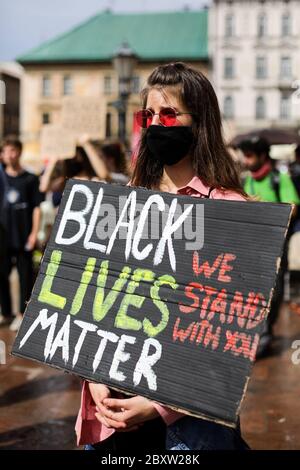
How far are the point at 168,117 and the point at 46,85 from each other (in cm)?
6609

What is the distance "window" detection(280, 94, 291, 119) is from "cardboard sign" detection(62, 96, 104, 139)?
179 feet

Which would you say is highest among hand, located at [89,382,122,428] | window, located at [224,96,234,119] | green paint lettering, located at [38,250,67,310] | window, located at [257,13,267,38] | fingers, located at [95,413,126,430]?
window, located at [257,13,267,38]

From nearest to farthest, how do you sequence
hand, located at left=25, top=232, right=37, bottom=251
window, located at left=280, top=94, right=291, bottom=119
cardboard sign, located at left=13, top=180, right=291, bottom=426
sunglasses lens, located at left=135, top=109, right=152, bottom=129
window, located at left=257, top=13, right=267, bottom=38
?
cardboard sign, located at left=13, top=180, right=291, bottom=426, sunglasses lens, located at left=135, top=109, right=152, bottom=129, hand, located at left=25, top=232, right=37, bottom=251, window, located at left=280, top=94, right=291, bottom=119, window, located at left=257, top=13, right=267, bottom=38

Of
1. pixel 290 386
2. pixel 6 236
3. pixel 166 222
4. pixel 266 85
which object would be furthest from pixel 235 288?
pixel 266 85

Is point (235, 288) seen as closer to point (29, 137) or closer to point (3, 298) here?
point (3, 298)

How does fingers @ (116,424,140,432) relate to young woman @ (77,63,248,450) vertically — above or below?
below

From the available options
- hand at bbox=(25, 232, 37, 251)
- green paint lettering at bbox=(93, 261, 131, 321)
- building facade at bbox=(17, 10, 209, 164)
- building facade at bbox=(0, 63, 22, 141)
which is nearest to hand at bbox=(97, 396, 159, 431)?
green paint lettering at bbox=(93, 261, 131, 321)

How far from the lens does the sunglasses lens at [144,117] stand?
2.30 metres

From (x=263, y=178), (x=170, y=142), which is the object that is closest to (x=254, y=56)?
(x=263, y=178)

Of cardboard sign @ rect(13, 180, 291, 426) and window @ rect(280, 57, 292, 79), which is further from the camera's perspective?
window @ rect(280, 57, 292, 79)

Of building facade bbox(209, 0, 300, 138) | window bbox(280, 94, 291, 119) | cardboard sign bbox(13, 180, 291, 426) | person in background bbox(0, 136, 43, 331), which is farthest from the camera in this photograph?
building facade bbox(209, 0, 300, 138)

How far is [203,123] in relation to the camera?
226cm

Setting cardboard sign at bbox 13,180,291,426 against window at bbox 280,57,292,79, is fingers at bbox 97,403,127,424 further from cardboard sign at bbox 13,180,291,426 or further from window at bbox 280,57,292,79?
window at bbox 280,57,292,79

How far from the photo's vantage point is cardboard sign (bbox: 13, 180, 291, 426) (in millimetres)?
1867
